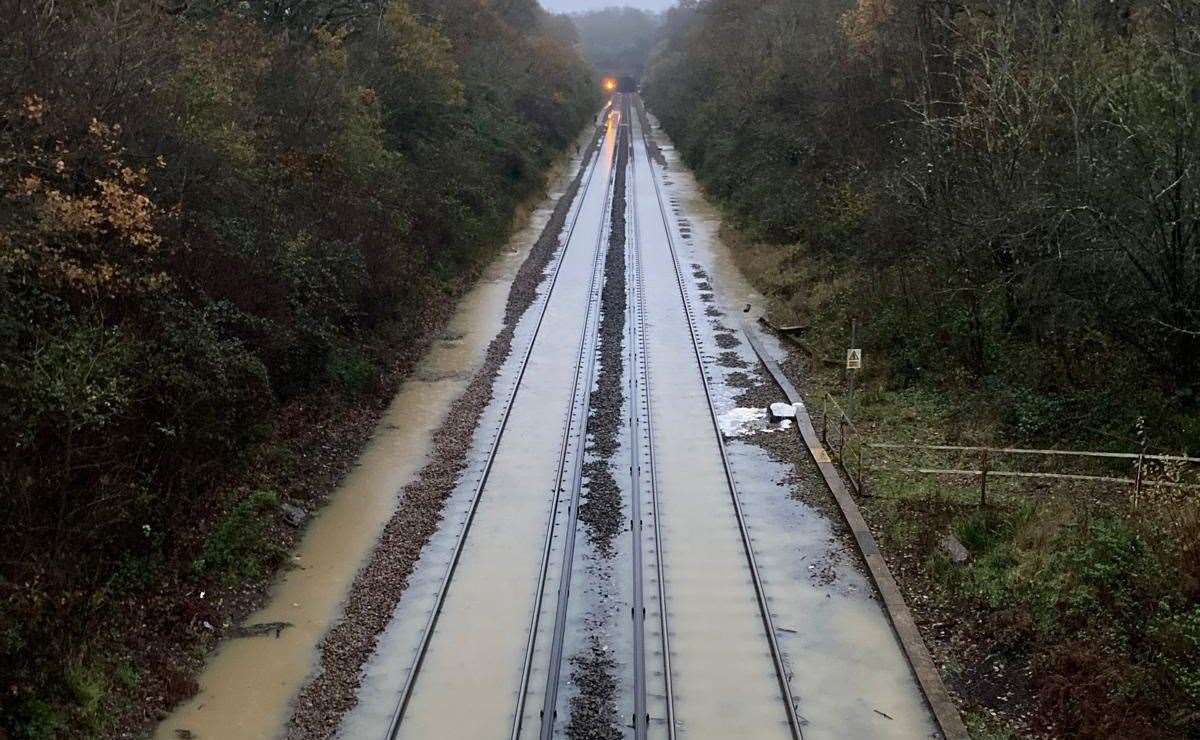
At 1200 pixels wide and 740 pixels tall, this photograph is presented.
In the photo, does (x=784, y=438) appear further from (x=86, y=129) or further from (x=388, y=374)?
(x=86, y=129)

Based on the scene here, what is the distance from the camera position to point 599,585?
525 inches

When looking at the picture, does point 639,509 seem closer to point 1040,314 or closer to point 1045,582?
point 1045,582

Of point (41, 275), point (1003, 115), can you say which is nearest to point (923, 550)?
point (1003, 115)

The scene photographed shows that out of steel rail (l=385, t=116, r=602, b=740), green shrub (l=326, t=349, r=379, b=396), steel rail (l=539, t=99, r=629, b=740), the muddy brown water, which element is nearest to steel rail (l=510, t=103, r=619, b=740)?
steel rail (l=539, t=99, r=629, b=740)

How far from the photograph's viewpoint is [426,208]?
3100 cm

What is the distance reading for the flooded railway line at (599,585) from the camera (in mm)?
10617

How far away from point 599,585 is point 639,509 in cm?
251

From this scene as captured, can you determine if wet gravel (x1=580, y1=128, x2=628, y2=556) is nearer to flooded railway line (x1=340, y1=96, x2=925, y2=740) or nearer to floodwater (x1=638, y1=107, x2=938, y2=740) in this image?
flooded railway line (x1=340, y1=96, x2=925, y2=740)

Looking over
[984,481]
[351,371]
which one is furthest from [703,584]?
[351,371]

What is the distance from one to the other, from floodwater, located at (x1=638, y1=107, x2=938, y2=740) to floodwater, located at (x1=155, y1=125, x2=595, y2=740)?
477 cm

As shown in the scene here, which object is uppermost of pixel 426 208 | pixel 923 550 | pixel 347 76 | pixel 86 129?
pixel 347 76

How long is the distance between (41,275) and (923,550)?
38.7 ft

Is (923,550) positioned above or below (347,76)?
below

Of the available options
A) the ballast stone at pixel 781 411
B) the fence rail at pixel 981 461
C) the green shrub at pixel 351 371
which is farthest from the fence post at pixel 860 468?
the green shrub at pixel 351 371
